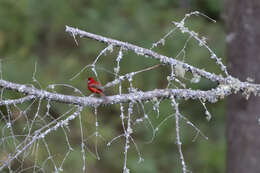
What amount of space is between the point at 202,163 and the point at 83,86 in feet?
6.45

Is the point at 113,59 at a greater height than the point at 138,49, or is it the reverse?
the point at 113,59

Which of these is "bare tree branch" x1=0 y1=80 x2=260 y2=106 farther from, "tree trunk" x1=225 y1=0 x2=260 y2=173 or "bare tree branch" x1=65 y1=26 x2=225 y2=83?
"tree trunk" x1=225 y1=0 x2=260 y2=173

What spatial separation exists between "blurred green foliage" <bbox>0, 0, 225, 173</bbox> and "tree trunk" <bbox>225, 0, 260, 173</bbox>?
1.94 meters

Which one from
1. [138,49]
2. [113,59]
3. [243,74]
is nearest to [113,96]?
[138,49]

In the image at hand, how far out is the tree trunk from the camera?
3820 mm

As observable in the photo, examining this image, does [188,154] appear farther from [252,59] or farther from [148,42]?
[252,59]

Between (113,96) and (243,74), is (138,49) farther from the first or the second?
(243,74)

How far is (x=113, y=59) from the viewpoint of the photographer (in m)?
7.22

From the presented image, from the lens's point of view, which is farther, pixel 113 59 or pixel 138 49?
pixel 113 59

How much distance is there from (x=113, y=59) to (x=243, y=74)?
3.57 m

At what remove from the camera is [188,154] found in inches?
262

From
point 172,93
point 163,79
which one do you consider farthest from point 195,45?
point 172,93

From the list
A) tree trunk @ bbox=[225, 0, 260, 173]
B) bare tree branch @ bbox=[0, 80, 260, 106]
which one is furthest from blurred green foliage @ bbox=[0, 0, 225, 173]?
bare tree branch @ bbox=[0, 80, 260, 106]

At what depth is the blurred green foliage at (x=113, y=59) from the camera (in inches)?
249
